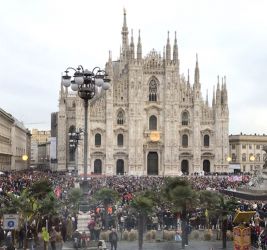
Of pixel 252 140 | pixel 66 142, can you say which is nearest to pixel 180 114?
pixel 66 142

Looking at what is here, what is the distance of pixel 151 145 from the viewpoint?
76812 millimetres

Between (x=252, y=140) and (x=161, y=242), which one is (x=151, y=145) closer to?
(x=252, y=140)

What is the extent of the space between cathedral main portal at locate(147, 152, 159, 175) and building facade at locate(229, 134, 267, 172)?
3293 centimetres

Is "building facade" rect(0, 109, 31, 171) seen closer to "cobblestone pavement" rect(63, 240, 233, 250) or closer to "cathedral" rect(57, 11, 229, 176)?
"cathedral" rect(57, 11, 229, 176)

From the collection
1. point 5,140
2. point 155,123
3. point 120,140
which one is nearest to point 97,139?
point 120,140

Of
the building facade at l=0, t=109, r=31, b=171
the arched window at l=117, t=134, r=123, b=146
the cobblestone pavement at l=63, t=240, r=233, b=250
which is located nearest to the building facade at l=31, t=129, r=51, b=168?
the building facade at l=0, t=109, r=31, b=171

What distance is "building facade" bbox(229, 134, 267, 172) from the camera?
107562 millimetres

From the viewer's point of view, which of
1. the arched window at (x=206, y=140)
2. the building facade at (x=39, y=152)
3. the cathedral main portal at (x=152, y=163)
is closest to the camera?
the cathedral main portal at (x=152, y=163)

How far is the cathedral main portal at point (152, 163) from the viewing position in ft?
253

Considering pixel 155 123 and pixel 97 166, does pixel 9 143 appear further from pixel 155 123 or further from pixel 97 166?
pixel 155 123

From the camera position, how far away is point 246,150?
108 meters

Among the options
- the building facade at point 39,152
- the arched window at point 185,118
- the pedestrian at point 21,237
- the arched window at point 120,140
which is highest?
the building facade at point 39,152

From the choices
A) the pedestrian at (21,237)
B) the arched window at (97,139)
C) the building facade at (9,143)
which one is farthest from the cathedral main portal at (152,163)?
the pedestrian at (21,237)

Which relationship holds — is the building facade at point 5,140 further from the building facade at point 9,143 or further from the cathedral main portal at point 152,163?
the cathedral main portal at point 152,163
